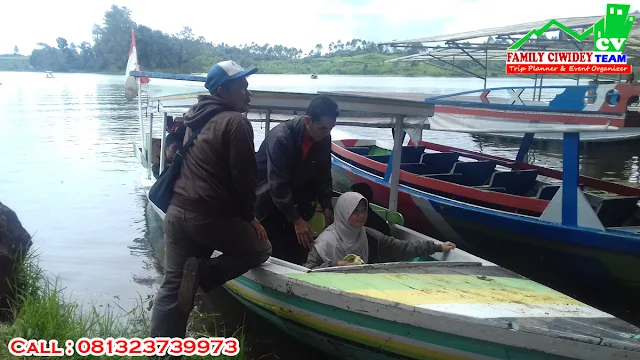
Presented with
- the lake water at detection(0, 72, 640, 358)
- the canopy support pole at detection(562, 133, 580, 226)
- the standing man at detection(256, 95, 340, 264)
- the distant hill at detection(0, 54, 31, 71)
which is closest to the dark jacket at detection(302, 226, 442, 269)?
the standing man at detection(256, 95, 340, 264)

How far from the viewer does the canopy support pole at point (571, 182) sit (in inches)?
229

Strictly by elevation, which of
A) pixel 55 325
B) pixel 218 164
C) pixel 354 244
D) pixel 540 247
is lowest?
pixel 55 325

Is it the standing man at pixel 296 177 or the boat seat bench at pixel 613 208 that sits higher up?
the standing man at pixel 296 177

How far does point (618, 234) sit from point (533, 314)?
270cm

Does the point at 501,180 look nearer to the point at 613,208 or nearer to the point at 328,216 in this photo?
the point at 613,208

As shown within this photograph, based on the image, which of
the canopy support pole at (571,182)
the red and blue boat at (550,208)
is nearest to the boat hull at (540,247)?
the red and blue boat at (550,208)

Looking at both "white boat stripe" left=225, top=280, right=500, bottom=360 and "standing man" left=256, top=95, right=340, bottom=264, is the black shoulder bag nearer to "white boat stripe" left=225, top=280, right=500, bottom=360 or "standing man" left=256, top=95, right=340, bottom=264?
"standing man" left=256, top=95, right=340, bottom=264

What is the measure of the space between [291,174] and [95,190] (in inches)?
328

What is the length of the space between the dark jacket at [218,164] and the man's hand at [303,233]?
1.01 m

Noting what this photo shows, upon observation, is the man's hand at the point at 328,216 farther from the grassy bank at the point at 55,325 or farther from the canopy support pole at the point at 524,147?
the canopy support pole at the point at 524,147

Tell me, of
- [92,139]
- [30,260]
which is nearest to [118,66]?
[92,139]

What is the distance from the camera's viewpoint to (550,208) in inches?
237

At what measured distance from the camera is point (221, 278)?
12.3 feet

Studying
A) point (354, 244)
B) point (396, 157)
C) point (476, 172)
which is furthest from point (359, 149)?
Result: point (354, 244)
